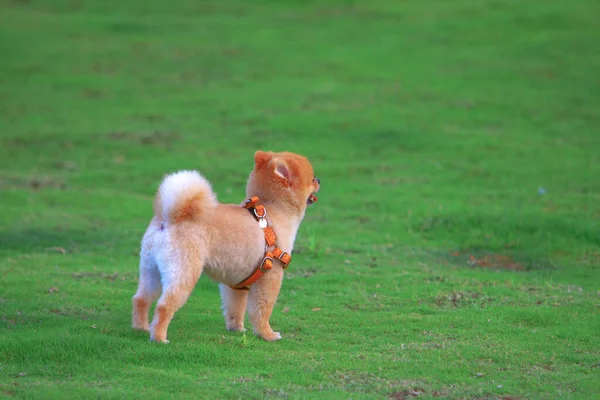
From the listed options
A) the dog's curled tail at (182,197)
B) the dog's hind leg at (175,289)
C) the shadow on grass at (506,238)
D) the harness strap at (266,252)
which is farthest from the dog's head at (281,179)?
the shadow on grass at (506,238)

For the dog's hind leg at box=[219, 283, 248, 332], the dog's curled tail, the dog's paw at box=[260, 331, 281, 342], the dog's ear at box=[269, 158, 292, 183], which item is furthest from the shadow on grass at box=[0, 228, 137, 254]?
the dog's curled tail

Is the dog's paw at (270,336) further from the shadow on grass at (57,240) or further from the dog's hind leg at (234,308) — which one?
the shadow on grass at (57,240)

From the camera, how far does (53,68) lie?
22812 millimetres

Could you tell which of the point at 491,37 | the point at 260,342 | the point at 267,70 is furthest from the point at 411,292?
the point at 491,37

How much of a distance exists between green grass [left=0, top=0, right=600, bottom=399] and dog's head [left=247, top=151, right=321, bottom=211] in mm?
1249

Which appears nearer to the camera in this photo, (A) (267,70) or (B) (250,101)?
(B) (250,101)

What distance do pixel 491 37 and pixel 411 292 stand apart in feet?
58.9

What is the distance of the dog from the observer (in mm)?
6910

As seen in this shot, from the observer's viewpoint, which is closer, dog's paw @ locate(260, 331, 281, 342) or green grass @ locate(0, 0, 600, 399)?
green grass @ locate(0, 0, 600, 399)

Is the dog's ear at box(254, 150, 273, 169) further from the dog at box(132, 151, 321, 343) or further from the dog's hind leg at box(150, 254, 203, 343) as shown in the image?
the dog's hind leg at box(150, 254, 203, 343)

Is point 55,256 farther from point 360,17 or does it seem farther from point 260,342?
point 360,17

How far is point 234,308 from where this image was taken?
25.6 ft

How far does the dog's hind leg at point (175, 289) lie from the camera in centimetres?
681

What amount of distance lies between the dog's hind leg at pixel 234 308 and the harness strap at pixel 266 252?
20 cm
